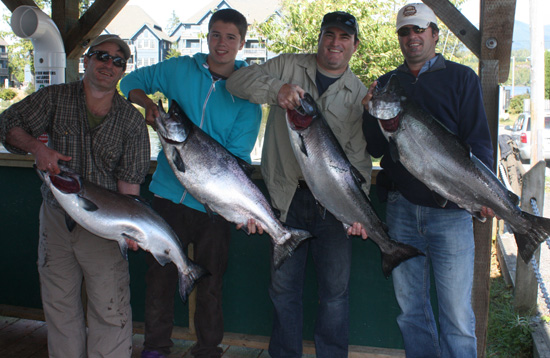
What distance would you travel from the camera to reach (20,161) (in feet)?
13.4

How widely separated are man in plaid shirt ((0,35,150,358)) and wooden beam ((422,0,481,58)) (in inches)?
80.1

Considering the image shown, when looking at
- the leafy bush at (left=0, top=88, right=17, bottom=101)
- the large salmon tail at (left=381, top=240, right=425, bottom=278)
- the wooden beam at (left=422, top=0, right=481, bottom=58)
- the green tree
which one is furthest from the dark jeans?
the leafy bush at (left=0, top=88, right=17, bottom=101)

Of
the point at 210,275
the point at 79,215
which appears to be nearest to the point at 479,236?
the point at 210,275

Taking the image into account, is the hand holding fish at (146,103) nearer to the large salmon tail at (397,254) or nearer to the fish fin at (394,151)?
the fish fin at (394,151)

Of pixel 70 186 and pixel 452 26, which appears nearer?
pixel 70 186

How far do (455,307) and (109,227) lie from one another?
2123mm

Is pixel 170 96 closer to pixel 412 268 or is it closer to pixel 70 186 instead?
pixel 70 186

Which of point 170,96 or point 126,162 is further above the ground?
point 170,96

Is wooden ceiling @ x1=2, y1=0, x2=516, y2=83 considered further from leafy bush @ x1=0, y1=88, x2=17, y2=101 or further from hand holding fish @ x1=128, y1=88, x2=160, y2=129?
leafy bush @ x1=0, y1=88, x2=17, y2=101

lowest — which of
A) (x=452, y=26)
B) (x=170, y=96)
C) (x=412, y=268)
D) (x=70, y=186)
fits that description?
(x=412, y=268)

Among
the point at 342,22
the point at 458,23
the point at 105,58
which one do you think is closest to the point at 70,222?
the point at 105,58

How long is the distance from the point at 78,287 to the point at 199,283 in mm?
772

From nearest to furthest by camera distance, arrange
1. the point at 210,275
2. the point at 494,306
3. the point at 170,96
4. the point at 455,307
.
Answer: the point at 455,307 < the point at 210,275 < the point at 170,96 < the point at 494,306

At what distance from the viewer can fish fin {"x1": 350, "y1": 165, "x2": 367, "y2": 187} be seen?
286cm
